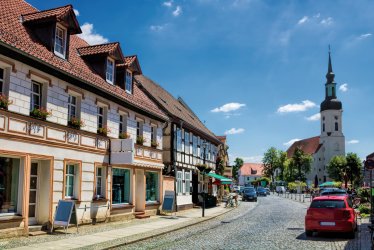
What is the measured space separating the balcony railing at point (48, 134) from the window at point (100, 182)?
3.11ft

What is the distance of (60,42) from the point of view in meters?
18.2

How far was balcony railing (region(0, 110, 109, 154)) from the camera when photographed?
45.9 ft

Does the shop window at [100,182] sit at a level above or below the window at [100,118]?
below

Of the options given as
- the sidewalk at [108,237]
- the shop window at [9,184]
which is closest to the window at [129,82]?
the sidewalk at [108,237]

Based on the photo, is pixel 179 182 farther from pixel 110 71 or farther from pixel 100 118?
pixel 100 118

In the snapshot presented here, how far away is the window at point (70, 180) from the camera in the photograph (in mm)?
17656

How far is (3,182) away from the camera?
14305 millimetres

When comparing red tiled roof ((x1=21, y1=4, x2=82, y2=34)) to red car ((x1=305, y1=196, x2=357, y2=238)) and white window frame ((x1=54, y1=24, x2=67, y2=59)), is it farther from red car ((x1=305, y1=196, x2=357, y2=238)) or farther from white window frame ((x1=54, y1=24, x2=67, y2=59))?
red car ((x1=305, y1=196, x2=357, y2=238))

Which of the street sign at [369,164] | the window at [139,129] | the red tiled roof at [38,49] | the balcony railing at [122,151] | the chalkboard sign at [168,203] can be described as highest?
the red tiled roof at [38,49]

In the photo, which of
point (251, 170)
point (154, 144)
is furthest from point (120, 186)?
point (251, 170)

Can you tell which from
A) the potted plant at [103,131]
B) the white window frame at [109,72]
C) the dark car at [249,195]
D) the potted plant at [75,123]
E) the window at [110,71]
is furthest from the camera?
the dark car at [249,195]

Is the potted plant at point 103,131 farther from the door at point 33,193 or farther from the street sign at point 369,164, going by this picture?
the street sign at point 369,164

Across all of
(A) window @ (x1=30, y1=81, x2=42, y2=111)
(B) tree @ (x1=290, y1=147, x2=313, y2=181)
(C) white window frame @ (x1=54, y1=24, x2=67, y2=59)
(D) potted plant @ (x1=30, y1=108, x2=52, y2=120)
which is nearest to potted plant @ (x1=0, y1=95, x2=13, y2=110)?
(D) potted plant @ (x1=30, y1=108, x2=52, y2=120)

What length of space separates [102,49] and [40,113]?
7324mm
